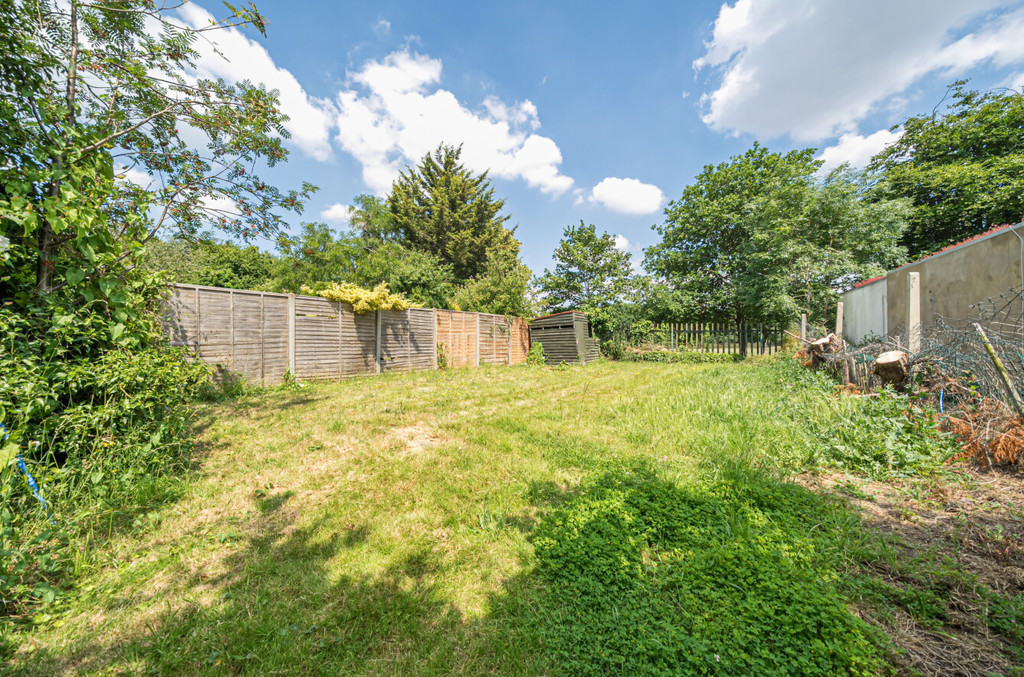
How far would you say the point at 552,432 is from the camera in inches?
155

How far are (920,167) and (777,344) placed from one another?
10.6 m

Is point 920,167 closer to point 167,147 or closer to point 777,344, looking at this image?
point 777,344

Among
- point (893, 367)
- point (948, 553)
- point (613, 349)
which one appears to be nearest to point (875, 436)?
point (948, 553)

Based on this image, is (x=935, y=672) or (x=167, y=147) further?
(x=167, y=147)

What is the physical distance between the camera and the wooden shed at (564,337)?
475 inches

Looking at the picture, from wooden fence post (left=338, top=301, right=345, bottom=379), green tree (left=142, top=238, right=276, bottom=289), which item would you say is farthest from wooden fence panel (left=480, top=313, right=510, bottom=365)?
green tree (left=142, top=238, right=276, bottom=289)

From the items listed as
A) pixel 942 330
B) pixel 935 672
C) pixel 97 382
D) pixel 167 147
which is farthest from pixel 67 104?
pixel 942 330

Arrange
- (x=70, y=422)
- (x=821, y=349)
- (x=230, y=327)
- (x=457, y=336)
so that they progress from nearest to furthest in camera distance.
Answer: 1. (x=70, y=422)
2. (x=230, y=327)
3. (x=821, y=349)
4. (x=457, y=336)

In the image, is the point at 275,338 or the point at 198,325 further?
the point at 275,338

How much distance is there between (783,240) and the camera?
11945 mm

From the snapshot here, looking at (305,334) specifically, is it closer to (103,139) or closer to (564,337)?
(103,139)

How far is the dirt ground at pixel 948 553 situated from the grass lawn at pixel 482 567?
0.14 metres

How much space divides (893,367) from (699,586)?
449 centimetres

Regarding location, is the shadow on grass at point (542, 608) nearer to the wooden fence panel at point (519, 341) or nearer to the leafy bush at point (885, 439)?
the leafy bush at point (885, 439)
